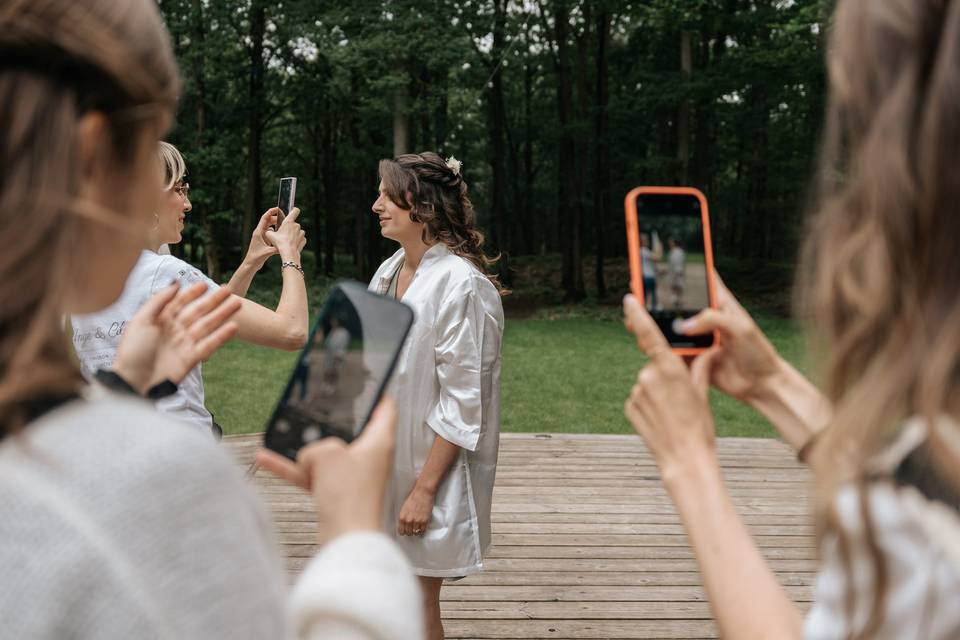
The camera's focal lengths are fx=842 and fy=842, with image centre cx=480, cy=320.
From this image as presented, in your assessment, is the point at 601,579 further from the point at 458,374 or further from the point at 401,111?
the point at 401,111

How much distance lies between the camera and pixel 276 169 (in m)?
38.0

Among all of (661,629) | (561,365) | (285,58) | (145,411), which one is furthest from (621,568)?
(285,58)

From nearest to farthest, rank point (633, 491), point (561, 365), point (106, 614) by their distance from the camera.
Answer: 1. point (106, 614)
2. point (633, 491)
3. point (561, 365)

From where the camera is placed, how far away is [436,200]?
352cm

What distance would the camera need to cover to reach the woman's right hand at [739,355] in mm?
1504

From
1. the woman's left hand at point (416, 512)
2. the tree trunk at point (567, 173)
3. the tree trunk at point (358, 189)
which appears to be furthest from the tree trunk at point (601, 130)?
the woman's left hand at point (416, 512)

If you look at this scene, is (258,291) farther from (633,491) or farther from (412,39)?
(633,491)

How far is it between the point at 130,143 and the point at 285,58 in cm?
2988

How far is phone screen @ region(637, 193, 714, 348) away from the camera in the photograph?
1.62 meters

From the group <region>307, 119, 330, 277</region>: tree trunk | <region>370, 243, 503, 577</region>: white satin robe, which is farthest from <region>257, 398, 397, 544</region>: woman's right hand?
<region>307, 119, 330, 277</region>: tree trunk

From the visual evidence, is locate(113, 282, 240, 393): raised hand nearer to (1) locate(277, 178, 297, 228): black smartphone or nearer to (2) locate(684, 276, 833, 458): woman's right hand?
(2) locate(684, 276, 833, 458): woman's right hand

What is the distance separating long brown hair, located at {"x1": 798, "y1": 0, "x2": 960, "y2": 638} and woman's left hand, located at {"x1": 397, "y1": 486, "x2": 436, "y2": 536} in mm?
2306

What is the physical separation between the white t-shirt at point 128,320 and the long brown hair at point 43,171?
167 centimetres

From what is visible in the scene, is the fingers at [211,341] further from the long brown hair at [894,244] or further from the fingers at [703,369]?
the long brown hair at [894,244]
